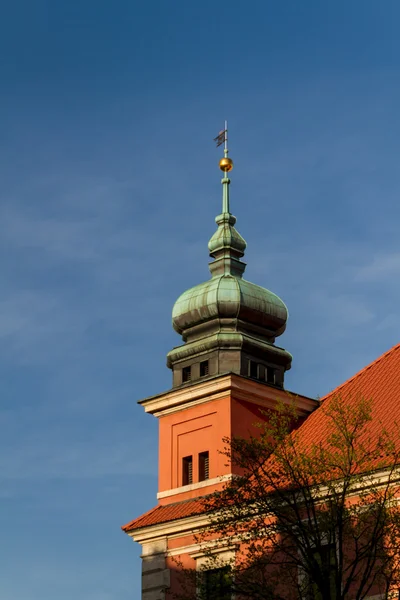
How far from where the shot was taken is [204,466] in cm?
3512

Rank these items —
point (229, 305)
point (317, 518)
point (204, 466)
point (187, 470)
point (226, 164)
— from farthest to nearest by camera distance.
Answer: point (226, 164) → point (229, 305) → point (187, 470) → point (204, 466) → point (317, 518)

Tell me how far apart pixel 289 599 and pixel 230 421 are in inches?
291

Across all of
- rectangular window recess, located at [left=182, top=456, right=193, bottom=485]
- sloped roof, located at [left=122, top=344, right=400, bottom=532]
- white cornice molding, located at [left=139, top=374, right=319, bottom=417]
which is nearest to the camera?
sloped roof, located at [left=122, top=344, right=400, bottom=532]

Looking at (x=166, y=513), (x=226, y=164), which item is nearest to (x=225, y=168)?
(x=226, y=164)

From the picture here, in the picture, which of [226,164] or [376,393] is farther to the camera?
[226,164]

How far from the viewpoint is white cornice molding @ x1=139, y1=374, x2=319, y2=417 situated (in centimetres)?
3509

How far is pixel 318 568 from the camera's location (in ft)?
77.2

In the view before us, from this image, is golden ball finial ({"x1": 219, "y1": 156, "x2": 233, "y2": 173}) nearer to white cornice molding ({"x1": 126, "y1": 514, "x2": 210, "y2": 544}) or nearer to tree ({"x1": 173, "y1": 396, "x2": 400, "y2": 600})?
white cornice molding ({"x1": 126, "y1": 514, "x2": 210, "y2": 544})

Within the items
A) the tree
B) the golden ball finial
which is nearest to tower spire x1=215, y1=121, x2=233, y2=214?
the golden ball finial

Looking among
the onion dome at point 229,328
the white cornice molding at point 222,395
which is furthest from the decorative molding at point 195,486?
the onion dome at point 229,328

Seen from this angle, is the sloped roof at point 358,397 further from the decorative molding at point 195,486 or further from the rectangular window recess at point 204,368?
the rectangular window recess at point 204,368

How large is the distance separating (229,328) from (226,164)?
6.90 metres

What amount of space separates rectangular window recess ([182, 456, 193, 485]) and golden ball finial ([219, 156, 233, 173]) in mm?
10495

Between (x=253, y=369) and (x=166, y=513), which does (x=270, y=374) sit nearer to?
(x=253, y=369)
